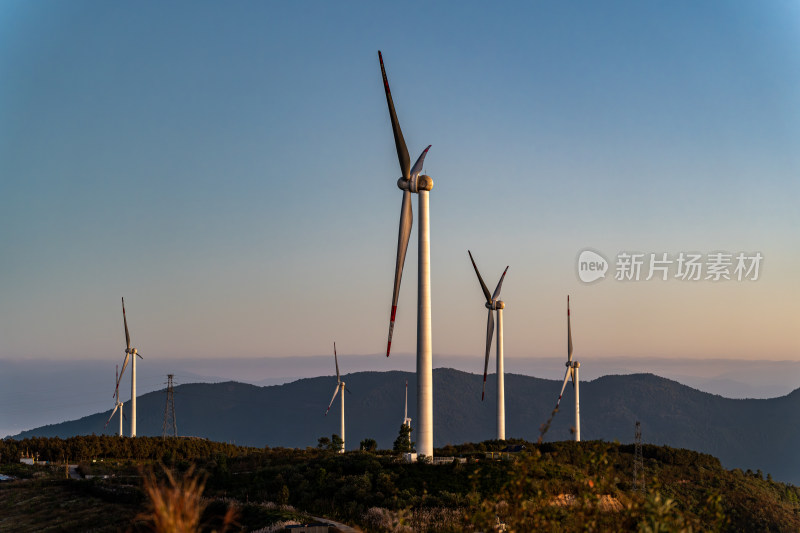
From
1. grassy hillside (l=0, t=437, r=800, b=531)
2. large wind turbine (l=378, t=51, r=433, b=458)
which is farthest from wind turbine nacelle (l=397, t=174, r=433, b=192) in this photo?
grassy hillside (l=0, t=437, r=800, b=531)

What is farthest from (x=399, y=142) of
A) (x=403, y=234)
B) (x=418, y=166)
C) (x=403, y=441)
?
(x=403, y=441)

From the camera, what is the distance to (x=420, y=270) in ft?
227

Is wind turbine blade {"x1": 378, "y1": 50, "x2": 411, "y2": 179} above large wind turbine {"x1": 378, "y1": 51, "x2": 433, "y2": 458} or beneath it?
above

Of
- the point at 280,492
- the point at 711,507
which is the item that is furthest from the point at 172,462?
the point at 711,507

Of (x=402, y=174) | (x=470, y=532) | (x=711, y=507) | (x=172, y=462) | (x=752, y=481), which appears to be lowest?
(x=752, y=481)

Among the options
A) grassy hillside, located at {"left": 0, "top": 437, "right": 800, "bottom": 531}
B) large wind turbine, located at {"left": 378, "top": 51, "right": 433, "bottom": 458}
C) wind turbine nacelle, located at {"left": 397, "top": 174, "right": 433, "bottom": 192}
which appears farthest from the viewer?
wind turbine nacelle, located at {"left": 397, "top": 174, "right": 433, "bottom": 192}

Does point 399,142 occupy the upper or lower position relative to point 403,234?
upper

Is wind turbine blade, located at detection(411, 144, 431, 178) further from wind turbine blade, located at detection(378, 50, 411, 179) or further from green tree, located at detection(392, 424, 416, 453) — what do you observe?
green tree, located at detection(392, 424, 416, 453)

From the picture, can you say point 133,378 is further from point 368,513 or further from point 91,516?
point 368,513

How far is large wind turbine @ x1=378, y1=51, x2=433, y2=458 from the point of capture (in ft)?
223

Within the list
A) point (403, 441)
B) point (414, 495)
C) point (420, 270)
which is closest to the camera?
point (414, 495)

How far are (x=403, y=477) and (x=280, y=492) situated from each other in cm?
956

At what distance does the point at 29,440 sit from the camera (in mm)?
137375

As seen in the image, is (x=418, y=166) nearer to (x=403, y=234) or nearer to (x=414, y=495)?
(x=403, y=234)
